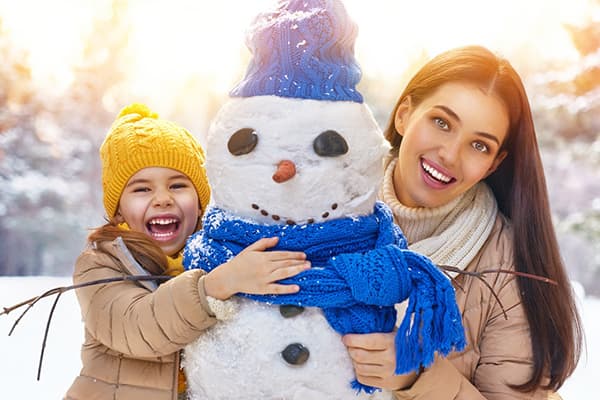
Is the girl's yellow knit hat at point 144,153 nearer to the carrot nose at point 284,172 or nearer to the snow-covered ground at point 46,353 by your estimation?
the carrot nose at point 284,172

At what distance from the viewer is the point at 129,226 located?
3.87ft

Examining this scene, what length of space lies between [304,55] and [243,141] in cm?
13

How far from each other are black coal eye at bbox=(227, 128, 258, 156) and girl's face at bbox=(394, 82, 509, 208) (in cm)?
43

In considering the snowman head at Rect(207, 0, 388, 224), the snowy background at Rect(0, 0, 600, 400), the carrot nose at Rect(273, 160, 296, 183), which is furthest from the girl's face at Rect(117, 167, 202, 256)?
the snowy background at Rect(0, 0, 600, 400)

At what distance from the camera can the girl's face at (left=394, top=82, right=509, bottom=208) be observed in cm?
113

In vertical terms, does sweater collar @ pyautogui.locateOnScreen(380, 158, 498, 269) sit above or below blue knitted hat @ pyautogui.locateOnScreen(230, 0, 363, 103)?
below

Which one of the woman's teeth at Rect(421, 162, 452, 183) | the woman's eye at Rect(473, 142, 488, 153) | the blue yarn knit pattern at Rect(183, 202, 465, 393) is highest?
the woman's eye at Rect(473, 142, 488, 153)

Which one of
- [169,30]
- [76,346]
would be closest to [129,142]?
[76,346]

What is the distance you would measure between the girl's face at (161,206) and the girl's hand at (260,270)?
355 millimetres

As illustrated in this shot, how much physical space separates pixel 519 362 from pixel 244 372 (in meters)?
0.55

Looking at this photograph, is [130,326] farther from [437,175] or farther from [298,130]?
[437,175]

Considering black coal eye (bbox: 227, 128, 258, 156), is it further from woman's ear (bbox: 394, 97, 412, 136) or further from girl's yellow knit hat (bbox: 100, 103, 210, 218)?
woman's ear (bbox: 394, 97, 412, 136)

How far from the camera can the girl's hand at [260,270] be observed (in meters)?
0.80

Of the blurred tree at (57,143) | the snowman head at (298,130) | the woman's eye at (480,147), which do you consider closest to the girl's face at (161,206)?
the snowman head at (298,130)
